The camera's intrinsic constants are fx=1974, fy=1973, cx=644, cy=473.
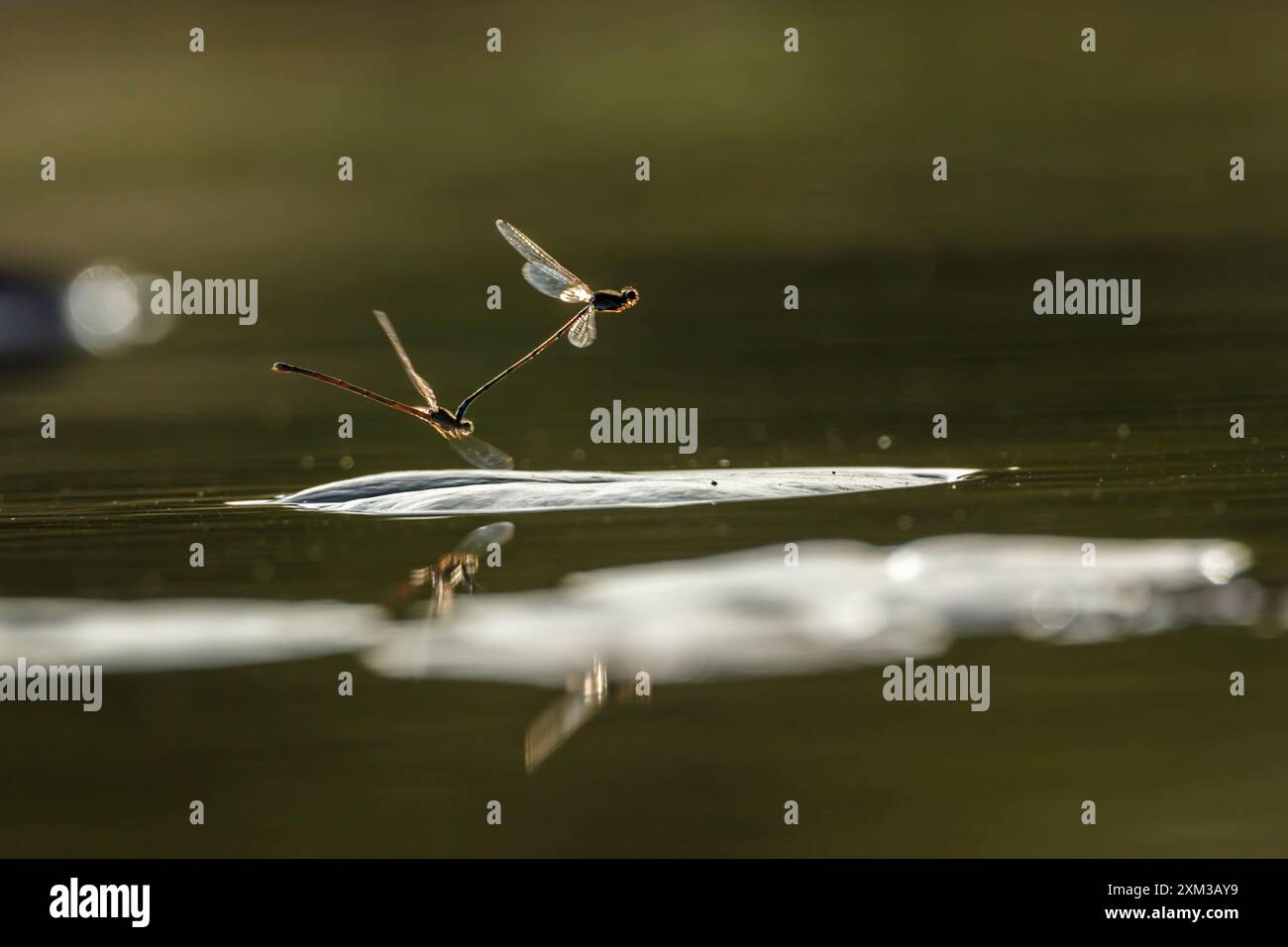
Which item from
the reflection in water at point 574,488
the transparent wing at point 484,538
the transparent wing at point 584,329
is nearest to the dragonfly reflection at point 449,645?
the transparent wing at point 484,538

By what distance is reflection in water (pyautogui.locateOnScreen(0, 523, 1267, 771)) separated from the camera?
10.8 meters

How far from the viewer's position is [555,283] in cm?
1512

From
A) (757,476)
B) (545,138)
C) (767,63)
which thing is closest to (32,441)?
(757,476)

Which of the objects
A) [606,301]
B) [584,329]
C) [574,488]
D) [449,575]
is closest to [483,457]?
[574,488]

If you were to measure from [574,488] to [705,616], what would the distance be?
378cm

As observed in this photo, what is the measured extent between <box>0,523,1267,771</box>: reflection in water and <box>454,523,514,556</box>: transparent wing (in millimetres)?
544

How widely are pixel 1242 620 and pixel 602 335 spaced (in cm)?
2103

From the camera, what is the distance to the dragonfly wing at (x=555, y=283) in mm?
14961

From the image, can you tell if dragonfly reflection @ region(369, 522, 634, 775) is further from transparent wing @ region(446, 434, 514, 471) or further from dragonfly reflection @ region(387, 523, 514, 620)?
transparent wing @ region(446, 434, 514, 471)

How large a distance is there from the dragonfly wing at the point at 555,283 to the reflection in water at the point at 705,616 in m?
2.95

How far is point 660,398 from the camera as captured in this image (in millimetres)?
23906

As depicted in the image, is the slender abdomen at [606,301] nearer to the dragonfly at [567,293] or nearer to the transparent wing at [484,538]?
the dragonfly at [567,293]

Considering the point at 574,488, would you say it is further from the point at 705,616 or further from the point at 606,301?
the point at 705,616

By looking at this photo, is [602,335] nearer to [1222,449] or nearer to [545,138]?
[1222,449]
